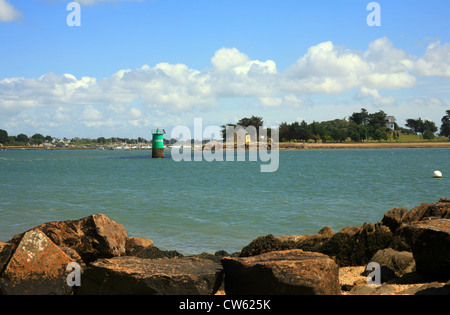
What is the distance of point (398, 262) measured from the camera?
943 cm

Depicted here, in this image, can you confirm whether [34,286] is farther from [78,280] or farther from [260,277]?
[260,277]

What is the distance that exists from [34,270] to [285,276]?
4.31 m

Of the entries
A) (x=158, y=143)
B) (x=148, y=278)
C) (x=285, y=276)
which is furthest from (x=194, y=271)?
(x=158, y=143)

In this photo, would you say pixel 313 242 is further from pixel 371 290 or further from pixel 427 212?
pixel 371 290

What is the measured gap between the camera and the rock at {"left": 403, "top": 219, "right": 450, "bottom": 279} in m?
7.79

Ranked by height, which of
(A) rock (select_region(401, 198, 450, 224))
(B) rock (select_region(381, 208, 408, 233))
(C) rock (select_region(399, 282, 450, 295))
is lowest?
(C) rock (select_region(399, 282, 450, 295))

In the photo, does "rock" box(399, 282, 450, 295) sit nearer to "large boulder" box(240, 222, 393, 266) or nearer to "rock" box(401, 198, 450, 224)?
"large boulder" box(240, 222, 393, 266)

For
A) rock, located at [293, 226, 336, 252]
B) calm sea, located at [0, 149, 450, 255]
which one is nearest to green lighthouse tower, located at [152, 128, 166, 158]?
calm sea, located at [0, 149, 450, 255]

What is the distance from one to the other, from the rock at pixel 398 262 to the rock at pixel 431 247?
42.1 inches

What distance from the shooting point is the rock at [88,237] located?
9.24 metres

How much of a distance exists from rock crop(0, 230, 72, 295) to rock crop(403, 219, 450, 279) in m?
6.41

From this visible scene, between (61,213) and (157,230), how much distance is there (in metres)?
8.00

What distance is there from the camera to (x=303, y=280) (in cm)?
676

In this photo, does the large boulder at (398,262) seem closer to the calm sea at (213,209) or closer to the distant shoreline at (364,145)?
the calm sea at (213,209)
